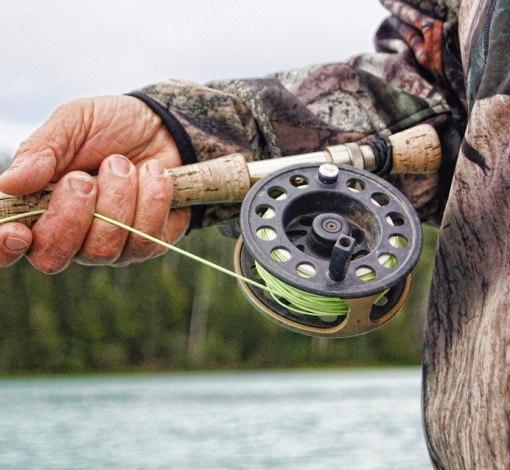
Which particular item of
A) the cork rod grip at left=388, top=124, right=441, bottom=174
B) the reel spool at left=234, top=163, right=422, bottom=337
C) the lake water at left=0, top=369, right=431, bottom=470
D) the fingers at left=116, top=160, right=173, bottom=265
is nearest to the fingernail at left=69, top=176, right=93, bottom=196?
the fingers at left=116, top=160, right=173, bottom=265

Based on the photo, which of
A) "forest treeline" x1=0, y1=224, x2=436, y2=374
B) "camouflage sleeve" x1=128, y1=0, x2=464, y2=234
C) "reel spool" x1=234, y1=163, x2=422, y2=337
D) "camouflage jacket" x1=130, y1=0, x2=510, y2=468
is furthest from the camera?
"forest treeline" x1=0, y1=224, x2=436, y2=374

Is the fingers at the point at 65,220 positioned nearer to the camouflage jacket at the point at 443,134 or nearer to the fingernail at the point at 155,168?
the fingernail at the point at 155,168

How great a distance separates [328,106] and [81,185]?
686mm

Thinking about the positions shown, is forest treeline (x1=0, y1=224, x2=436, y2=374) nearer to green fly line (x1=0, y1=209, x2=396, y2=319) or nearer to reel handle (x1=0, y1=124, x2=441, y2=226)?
reel handle (x1=0, y1=124, x2=441, y2=226)

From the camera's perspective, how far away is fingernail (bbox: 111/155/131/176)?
180cm

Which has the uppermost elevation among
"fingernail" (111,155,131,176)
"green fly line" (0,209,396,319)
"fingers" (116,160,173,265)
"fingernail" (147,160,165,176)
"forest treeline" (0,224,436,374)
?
"fingernail" (111,155,131,176)

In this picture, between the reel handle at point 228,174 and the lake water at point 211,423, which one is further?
the lake water at point 211,423

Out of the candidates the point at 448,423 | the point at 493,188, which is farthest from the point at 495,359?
the point at 493,188

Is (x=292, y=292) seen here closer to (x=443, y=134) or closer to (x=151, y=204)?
(x=151, y=204)

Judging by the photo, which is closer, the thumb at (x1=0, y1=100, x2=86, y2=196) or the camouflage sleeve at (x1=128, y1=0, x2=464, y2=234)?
the thumb at (x1=0, y1=100, x2=86, y2=196)

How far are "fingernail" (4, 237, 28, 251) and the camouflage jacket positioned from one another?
45cm

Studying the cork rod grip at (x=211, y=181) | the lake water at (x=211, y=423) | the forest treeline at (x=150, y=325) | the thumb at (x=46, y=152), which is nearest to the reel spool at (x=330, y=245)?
the cork rod grip at (x=211, y=181)

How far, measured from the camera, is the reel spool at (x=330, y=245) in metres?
1.63

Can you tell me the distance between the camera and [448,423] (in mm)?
1442
